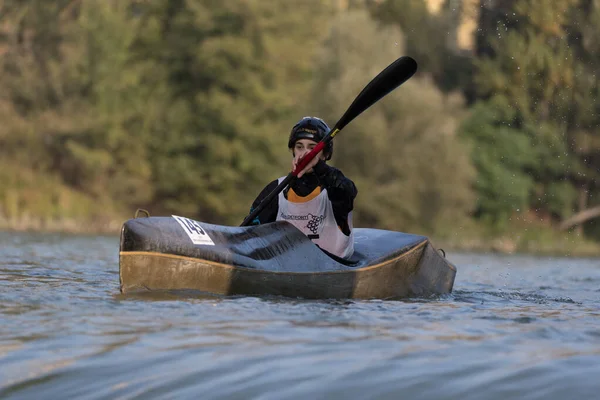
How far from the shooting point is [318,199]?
23.8ft

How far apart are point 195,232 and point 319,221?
40.4 inches

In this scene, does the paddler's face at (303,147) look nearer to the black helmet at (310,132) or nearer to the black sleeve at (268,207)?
the black helmet at (310,132)

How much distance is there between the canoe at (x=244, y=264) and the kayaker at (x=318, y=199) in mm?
213

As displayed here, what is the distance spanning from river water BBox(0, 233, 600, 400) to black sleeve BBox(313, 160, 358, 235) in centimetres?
71

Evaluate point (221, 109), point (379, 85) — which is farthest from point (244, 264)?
point (221, 109)

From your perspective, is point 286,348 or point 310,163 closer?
point 286,348

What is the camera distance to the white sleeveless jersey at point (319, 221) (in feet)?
23.9

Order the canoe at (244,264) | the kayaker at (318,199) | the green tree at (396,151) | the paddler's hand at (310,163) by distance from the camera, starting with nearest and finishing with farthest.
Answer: the canoe at (244,264) < the paddler's hand at (310,163) < the kayaker at (318,199) < the green tree at (396,151)

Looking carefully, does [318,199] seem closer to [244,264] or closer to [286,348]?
[244,264]

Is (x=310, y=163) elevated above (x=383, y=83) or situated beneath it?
situated beneath

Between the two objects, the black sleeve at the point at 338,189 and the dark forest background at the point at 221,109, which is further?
the dark forest background at the point at 221,109

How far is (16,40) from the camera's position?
32250mm

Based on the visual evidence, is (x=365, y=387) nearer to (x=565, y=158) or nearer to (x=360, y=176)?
(x=360, y=176)

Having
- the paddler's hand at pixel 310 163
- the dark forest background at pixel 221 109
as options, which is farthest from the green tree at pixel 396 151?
the paddler's hand at pixel 310 163
